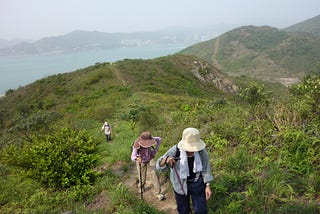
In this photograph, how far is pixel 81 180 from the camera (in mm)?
6109

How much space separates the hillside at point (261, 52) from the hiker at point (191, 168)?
272 feet

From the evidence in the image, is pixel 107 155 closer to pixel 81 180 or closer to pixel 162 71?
pixel 81 180

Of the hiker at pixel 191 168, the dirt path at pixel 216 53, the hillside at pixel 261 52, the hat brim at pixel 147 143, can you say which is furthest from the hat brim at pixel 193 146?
the dirt path at pixel 216 53

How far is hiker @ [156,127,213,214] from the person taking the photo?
3283 millimetres

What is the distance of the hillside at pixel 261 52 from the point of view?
89756mm

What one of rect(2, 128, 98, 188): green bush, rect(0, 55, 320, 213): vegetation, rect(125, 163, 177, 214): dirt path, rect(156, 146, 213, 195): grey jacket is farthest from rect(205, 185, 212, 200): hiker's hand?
rect(2, 128, 98, 188): green bush

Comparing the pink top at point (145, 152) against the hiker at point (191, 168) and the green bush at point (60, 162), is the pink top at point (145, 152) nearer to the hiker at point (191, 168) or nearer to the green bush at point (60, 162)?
the hiker at point (191, 168)

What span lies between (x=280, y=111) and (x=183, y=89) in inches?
952

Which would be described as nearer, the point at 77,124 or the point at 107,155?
the point at 107,155

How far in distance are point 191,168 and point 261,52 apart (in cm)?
11657

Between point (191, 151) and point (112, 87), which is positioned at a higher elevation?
point (191, 151)

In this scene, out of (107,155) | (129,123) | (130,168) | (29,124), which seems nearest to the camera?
(130,168)

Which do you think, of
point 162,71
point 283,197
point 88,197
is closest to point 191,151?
point 283,197

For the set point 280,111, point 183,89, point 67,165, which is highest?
point 280,111
